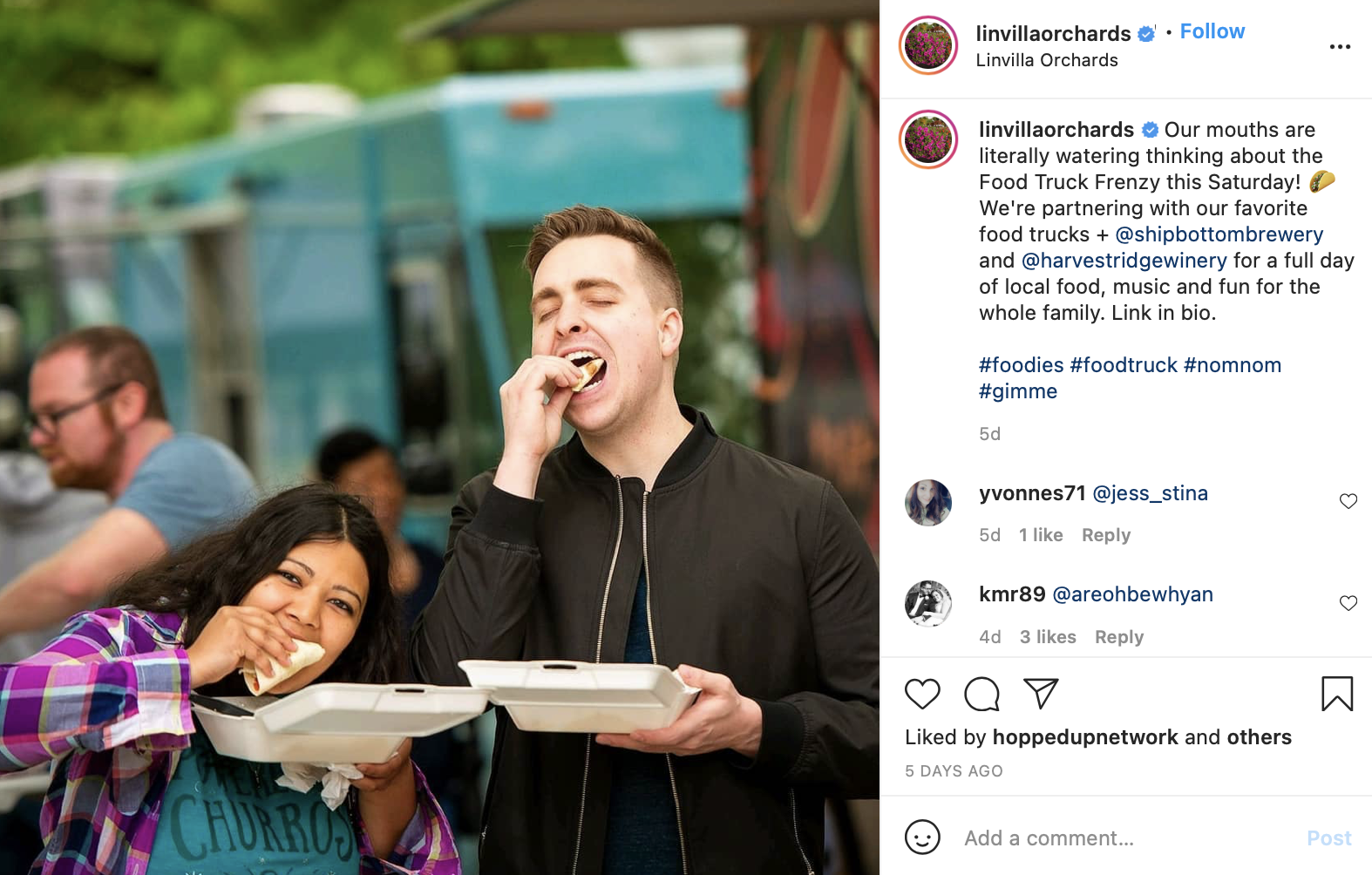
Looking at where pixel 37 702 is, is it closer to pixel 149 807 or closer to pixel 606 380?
pixel 149 807

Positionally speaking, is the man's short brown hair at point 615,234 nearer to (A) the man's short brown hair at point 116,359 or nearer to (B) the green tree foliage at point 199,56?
(A) the man's short brown hair at point 116,359

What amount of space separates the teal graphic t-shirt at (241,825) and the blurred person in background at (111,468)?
1652 mm

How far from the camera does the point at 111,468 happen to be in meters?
5.19

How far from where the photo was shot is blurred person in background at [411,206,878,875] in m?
3.10
